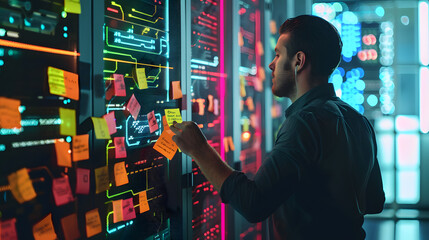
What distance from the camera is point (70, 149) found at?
4.08 feet

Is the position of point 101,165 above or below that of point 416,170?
above

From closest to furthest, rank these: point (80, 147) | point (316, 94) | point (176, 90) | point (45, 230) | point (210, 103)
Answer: point (45, 230), point (80, 147), point (316, 94), point (176, 90), point (210, 103)

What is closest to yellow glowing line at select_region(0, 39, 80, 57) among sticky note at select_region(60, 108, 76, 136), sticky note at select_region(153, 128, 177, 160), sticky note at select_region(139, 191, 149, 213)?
sticky note at select_region(60, 108, 76, 136)

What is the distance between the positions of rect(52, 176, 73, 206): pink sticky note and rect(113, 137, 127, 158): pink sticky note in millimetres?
284

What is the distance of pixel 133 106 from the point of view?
1.61 meters

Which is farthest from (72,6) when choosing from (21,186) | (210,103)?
(210,103)

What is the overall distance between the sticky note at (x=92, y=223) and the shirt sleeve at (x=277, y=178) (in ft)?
1.53

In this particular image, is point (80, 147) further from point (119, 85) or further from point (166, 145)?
point (166, 145)

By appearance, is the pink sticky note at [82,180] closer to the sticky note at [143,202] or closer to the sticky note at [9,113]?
the sticky note at [9,113]

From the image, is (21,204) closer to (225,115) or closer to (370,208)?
(370,208)

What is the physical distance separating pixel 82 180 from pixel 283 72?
0.81 meters

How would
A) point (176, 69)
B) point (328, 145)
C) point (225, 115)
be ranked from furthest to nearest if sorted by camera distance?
point (225, 115) → point (176, 69) → point (328, 145)

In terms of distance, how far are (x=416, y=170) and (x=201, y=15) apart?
4454mm

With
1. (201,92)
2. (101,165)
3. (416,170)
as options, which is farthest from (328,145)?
(416,170)
